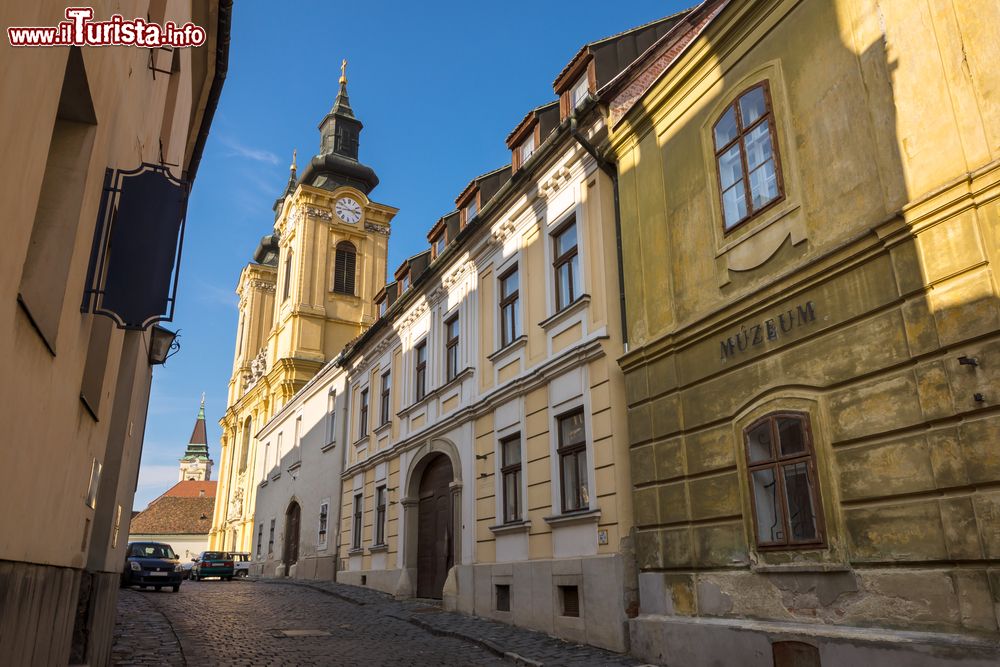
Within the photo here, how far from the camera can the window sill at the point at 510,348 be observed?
14.9 meters

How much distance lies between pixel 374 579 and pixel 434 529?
4279 mm

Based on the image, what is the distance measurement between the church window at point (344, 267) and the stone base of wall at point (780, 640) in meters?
37.3

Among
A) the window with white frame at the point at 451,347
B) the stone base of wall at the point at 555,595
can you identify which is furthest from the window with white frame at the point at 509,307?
the stone base of wall at the point at 555,595

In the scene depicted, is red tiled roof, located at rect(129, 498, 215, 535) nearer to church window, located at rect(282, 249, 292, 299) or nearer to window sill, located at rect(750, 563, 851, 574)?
church window, located at rect(282, 249, 292, 299)

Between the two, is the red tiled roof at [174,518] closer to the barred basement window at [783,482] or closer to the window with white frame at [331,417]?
the window with white frame at [331,417]

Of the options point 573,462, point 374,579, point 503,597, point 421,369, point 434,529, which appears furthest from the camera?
point 374,579

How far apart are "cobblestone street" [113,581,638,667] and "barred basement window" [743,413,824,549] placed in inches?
110

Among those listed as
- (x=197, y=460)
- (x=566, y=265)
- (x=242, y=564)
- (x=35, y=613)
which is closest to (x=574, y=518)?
(x=566, y=265)

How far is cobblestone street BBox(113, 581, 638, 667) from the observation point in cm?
1041

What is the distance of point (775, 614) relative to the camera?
27.4 ft

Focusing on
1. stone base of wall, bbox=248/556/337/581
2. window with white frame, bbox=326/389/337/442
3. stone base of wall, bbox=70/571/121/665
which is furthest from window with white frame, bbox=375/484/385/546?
stone base of wall, bbox=70/571/121/665

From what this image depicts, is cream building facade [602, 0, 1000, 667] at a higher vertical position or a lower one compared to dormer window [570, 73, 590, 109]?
lower

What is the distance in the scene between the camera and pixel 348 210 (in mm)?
46594

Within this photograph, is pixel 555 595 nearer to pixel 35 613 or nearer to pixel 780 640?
pixel 780 640
